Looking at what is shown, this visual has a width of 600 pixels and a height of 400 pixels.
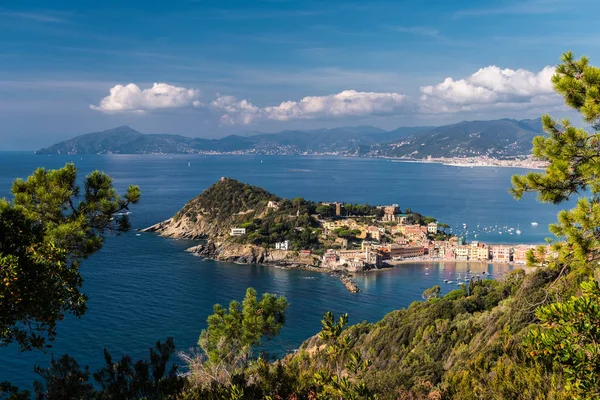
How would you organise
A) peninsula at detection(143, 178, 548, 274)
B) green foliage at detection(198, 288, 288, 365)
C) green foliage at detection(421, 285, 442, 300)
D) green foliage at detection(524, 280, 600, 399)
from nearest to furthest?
green foliage at detection(524, 280, 600, 399) < green foliage at detection(198, 288, 288, 365) < green foliage at detection(421, 285, 442, 300) < peninsula at detection(143, 178, 548, 274)

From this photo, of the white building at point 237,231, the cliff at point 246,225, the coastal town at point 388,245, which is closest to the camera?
the coastal town at point 388,245

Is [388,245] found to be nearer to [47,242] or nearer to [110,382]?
[110,382]

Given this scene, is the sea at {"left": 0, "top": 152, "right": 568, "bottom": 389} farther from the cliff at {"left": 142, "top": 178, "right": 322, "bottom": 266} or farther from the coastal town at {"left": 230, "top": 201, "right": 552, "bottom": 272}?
the cliff at {"left": 142, "top": 178, "right": 322, "bottom": 266}

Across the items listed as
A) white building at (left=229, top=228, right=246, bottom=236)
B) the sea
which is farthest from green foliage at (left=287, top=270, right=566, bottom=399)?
white building at (left=229, top=228, right=246, bottom=236)

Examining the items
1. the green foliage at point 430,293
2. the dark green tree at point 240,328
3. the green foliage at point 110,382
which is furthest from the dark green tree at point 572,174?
the green foliage at point 430,293

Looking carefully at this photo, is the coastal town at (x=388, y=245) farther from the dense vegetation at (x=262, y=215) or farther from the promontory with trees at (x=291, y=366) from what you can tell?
the promontory with trees at (x=291, y=366)

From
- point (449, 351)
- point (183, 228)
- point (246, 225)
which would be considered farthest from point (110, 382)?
point (183, 228)
